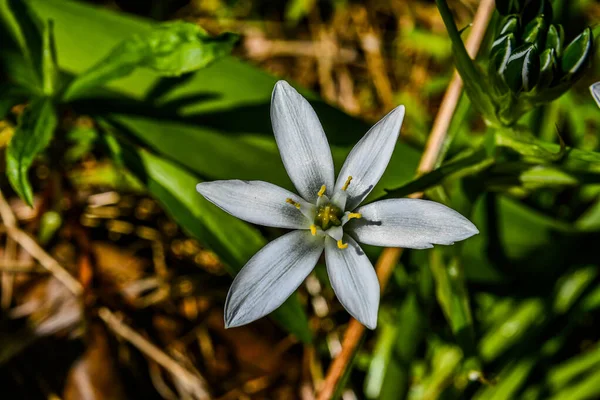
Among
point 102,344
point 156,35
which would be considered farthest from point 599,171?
point 102,344

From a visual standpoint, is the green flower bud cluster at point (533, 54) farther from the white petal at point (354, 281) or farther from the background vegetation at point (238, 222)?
the white petal at point (354, 281)

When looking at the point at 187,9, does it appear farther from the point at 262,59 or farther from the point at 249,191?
the point at 249,191

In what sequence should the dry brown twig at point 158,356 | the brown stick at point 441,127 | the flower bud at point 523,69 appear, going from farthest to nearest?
the dry brown twig at point 158,356, the brown stick at point 441,127, the flower bud at point 523,69

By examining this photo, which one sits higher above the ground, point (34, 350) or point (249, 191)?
point (249, 191)

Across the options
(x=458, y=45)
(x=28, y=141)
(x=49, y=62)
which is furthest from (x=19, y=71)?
(x=458, y=45)

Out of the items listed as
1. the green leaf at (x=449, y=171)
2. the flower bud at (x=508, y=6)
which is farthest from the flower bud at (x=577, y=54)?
the green leaf at (x=449, y=171)

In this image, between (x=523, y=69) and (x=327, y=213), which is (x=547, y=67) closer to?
(x=523, y=69)
